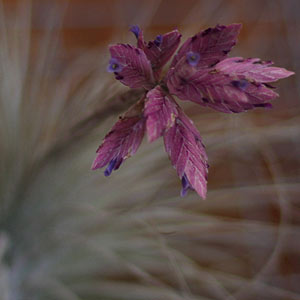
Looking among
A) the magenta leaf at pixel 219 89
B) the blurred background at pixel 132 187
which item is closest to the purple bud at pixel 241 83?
the magenta leaf at pixel 219 89

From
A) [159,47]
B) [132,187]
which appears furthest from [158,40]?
[132,187]

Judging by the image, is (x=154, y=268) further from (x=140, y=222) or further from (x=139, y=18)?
(x=139, y=18)

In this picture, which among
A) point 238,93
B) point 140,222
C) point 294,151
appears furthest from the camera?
point 294,151

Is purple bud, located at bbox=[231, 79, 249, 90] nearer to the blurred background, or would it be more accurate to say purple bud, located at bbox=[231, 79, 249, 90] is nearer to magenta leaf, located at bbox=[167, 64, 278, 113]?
magenta leaf, located at bbox=[167, 64, 278, 113]

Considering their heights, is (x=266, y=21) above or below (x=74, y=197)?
above

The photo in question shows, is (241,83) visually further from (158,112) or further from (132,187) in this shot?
(132,187)

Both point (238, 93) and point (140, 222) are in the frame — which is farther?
point (140, 222)

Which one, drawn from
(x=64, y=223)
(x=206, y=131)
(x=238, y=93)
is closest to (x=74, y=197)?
(x=64, y=223)

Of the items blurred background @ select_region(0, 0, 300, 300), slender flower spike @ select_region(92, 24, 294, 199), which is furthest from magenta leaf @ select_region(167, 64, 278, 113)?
blurred background @ select_region(0, 0, 300, 300)

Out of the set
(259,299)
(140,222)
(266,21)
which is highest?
(266,21)
